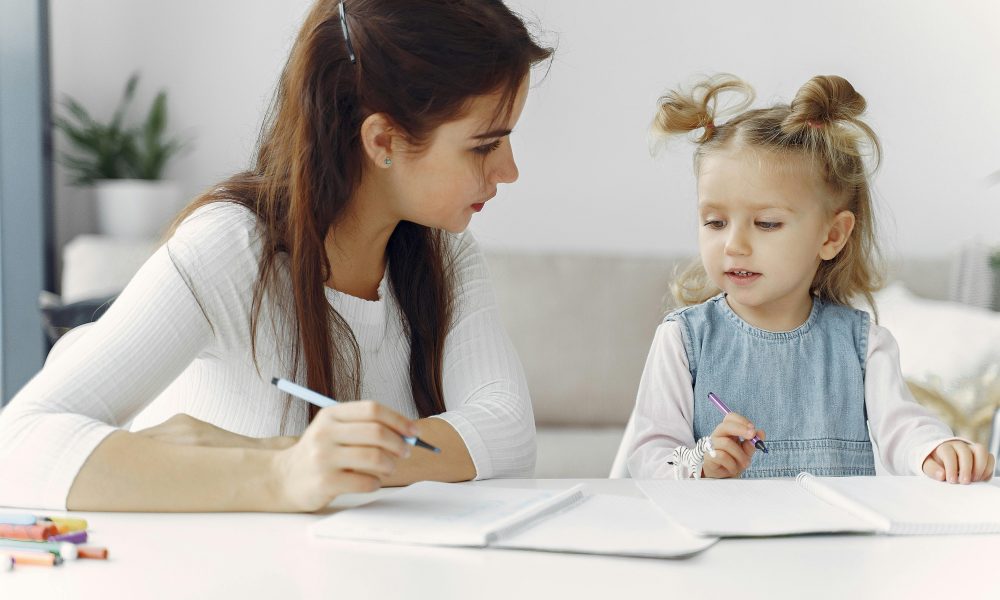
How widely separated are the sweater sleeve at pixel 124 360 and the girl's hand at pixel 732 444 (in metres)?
0.58

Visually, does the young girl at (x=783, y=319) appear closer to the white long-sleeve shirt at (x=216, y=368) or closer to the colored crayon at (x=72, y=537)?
the white long-sleeve shirt at (x=216, y=368)

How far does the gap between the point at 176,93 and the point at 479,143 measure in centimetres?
243

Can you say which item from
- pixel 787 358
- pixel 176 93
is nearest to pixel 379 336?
pixel 787 358

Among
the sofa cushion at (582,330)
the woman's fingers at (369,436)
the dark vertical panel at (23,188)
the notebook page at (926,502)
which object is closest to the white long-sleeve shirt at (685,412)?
the notebook page at (926,502)

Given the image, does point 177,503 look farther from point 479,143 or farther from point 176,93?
point 176,93

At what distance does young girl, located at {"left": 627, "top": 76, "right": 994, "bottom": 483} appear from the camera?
54.5 inches

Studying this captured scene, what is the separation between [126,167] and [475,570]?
2.93 meters

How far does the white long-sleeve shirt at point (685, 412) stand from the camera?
1293mm

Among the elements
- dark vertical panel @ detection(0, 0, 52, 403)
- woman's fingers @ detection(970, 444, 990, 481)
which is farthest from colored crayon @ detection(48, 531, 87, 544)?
dark vertical panel @ detection(0, 0, 52, 403)

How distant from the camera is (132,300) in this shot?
1.08 m

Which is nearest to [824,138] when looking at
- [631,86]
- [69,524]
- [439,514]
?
[439,514]

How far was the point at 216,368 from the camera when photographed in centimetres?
124

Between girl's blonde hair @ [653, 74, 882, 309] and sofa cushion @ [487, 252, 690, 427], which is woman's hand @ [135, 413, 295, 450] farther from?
sofa cushion @ [487, 252, 690, 427]

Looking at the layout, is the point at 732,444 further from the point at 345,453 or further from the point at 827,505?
the point at 345,453
